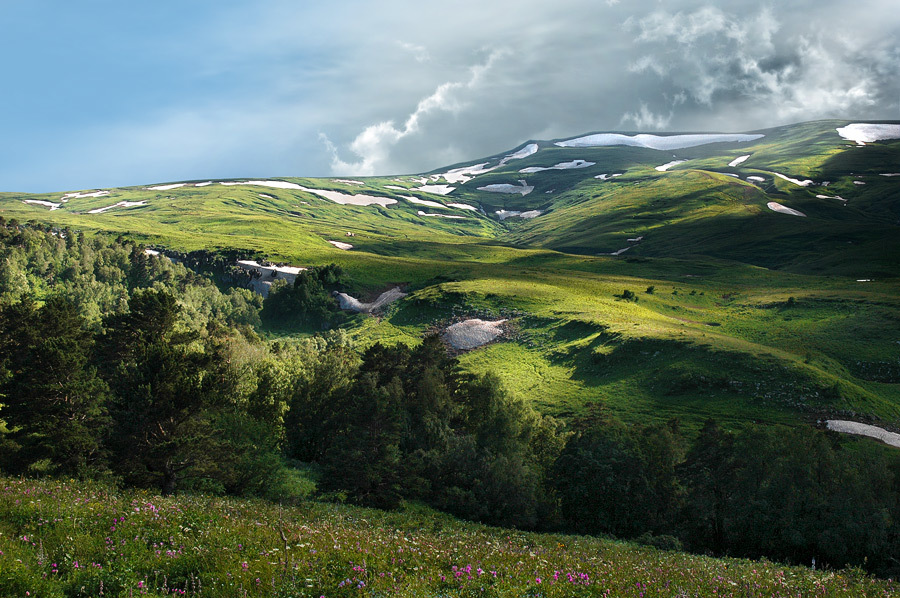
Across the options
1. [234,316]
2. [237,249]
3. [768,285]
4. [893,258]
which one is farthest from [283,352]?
[893,258]

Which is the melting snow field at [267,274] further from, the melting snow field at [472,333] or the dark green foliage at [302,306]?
the melting snow field at [472,333]

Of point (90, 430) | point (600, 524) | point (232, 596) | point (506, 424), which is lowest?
point (600, 524)

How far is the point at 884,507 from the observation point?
118 feet

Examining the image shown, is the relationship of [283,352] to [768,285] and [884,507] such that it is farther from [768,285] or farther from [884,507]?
[768,285]

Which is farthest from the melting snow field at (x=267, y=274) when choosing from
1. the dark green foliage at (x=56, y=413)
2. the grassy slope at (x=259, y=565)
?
the grassy slope at (x=259, y=565)

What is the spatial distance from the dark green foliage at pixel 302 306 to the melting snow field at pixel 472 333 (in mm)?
34492

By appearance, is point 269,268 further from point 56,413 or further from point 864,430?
point 864,430

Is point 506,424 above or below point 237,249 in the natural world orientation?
below

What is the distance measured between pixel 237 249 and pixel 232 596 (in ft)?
629

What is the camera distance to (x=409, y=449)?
2094 inches

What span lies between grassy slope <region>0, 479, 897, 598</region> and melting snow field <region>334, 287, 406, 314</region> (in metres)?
124

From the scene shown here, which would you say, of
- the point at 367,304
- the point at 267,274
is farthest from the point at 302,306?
the point at 267,274

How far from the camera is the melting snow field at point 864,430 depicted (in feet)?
197

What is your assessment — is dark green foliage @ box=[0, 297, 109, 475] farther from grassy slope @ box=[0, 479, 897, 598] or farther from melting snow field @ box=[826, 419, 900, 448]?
melting snow field @ box=[826, 419, 900, 448]
